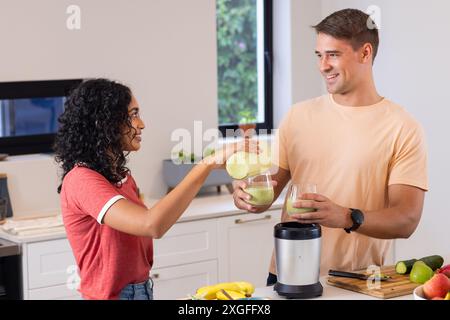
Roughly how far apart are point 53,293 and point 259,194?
1.55 m

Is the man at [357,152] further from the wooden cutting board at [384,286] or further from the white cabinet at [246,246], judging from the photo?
the white cabinet at [246,246]

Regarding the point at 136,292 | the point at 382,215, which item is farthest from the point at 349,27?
the point at 136,292

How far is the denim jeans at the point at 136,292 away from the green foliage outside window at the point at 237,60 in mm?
2597

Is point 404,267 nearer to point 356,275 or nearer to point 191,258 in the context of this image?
point 356,275

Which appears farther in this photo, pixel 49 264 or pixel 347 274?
pixel 49 264

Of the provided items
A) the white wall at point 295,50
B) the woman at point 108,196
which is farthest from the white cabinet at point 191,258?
the woman at point 108,196

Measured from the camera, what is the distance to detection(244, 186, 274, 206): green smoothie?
261cm

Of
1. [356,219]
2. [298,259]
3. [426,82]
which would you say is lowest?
[298,259]

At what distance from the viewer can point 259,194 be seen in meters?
2.61

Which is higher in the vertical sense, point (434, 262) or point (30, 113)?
point (30, 113)

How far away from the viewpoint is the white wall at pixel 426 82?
460cm
